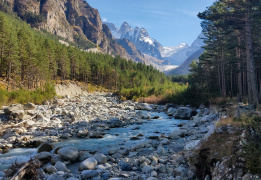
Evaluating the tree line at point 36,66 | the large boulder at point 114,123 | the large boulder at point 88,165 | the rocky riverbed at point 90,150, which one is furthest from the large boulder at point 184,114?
the large boulder at point 88,165

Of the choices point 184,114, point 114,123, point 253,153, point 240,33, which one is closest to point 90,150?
point 114,123

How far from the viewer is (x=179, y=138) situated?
11.9 m

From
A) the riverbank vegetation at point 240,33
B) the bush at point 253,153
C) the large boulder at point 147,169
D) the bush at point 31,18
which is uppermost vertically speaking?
the bush at point 31,18

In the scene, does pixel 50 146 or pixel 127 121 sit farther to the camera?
pixel 127 121

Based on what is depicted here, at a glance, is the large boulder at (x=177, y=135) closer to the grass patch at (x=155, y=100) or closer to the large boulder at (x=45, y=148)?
the large boulder at (x=45, y=148)

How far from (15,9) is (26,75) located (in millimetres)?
165451

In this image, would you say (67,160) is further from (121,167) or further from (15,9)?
(15,9)

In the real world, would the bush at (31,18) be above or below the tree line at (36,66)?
above

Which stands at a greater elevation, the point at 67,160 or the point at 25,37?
the point at 25,37

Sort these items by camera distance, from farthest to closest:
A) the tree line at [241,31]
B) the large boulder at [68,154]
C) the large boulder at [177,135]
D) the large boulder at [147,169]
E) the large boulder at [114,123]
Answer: the large boulder at [114,123]
the tree line at [241,31]
the large boulder at [177,135]
the large boulder at [68,154]
the large boulder at [147,169]

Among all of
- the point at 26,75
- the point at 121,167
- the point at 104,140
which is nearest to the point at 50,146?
the point at 104,140

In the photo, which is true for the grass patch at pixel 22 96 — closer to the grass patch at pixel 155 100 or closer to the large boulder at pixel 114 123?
the large boulder at pixel 114 123

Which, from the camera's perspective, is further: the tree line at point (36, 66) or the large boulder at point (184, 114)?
the tree line at point (36, 66)

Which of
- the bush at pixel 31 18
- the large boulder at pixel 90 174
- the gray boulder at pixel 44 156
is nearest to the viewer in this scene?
the large boulder at pixel 90 174
